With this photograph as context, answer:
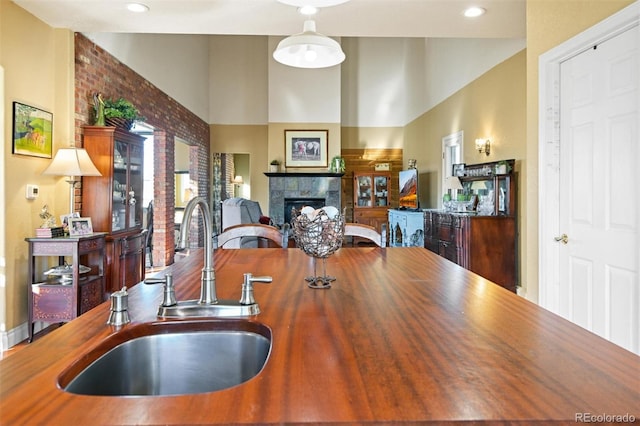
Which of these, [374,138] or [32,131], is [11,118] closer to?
[32,131]

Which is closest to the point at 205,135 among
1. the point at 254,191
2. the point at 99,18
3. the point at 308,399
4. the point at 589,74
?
the point at 254,191

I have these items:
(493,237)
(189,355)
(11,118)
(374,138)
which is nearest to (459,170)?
(493,237)

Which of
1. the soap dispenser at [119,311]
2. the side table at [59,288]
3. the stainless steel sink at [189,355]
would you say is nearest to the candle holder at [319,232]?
the stainless steel sink at [189,355]

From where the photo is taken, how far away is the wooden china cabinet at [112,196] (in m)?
3.77

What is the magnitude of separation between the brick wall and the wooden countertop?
3.45 m

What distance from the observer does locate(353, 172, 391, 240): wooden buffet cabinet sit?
8945 mm

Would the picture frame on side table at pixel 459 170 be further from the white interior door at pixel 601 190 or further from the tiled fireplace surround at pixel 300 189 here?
the white interior door at pixel 601 190

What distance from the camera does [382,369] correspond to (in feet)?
2.32

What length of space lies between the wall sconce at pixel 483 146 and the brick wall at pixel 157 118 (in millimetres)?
4478

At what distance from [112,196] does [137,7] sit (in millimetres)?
1667

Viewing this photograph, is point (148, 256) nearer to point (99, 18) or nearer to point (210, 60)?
point (99, 18)

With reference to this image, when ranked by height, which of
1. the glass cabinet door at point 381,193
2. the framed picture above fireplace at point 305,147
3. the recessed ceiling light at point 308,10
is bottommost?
Answer: the glass cabinet door at point 381,193

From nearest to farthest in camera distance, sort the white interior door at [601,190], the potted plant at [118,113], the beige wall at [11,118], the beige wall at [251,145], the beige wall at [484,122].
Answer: the white interior door at [601,190]
the beige wall at [11,118]
the potted plant at [118,113]
the beige wall at [484,122]
the beige wall at [251,145]

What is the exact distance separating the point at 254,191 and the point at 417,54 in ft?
14.8
